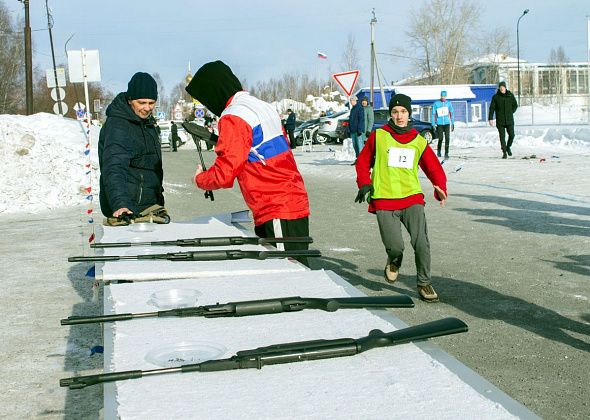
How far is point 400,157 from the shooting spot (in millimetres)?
6578

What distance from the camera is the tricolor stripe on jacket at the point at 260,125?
439 centimetres

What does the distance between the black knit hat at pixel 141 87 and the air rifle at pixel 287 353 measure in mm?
3813

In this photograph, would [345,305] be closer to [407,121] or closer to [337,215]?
[407,121]

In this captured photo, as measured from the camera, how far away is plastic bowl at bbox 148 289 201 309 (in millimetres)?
2459

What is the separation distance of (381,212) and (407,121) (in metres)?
0.83

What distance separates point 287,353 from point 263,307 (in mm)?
473

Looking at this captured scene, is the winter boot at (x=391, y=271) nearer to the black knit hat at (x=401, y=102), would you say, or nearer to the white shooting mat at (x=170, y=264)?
the black knit hat at (x=401, y=102)

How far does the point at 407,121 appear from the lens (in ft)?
21.9

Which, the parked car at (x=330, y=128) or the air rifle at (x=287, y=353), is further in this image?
the parked car at (x=330, y=128)

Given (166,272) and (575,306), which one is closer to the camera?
(166,272)

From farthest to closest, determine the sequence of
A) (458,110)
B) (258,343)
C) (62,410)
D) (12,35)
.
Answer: (12,35) → (458,110) → (62,410) → (258,343)

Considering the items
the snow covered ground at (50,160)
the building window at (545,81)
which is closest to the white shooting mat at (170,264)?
the snow covered ground at (50,160)

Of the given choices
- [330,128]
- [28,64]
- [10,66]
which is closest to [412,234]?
[330,128]

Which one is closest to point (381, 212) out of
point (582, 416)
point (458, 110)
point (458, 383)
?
point (582, 416)
